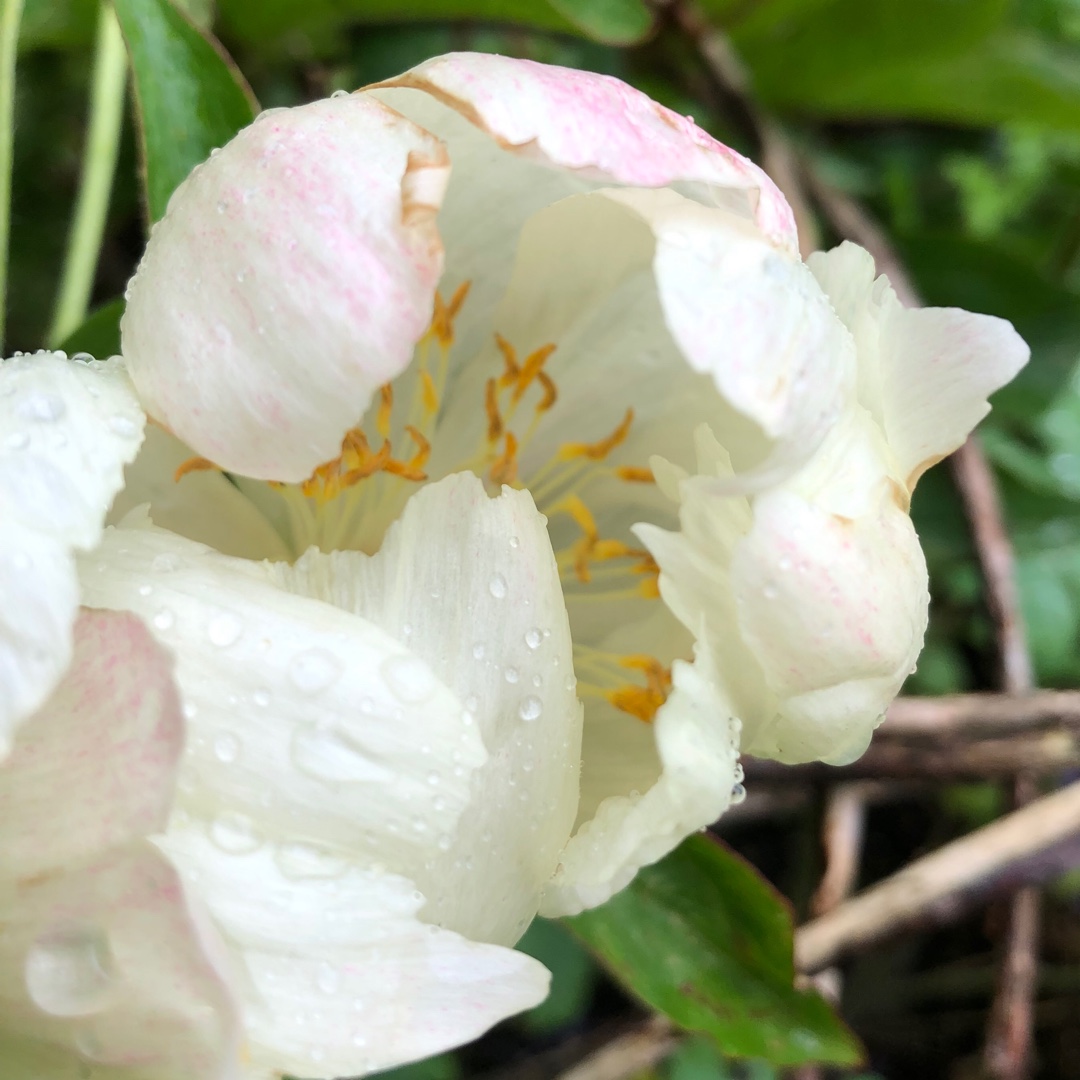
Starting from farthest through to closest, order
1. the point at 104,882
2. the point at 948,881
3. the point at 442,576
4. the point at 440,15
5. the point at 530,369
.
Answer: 1. the point at 440,15
2. the point at 948,881
3. the point at 530,369
4. the point at 442,576
5. the point at 104,882

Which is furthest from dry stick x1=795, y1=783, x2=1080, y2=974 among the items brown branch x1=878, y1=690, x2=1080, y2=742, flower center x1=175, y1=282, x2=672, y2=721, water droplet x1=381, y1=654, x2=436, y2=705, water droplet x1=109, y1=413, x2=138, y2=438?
water droplet x1=109, y1=413, x2=138, y2=438

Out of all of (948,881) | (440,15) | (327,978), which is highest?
(440,15)

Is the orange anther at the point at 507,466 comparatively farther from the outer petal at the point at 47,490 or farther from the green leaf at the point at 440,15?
the green leaf at the point at 440,15

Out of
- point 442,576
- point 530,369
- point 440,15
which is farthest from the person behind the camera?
point 440,15

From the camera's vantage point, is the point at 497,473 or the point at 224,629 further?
the point at 497,473

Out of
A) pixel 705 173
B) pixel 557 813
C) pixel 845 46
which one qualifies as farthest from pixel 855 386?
pixel 845 46

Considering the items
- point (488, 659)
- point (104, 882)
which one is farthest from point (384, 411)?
point (104, 882)

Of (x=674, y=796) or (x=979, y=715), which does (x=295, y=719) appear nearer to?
(x=674, y=796)
